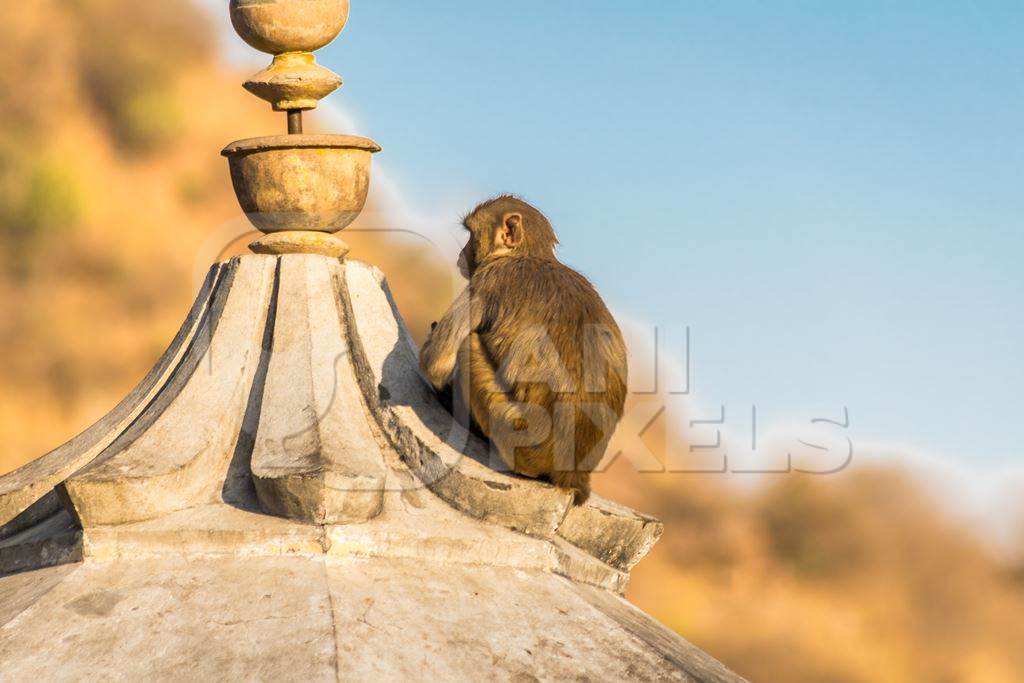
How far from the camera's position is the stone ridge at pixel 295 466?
15.9 feet

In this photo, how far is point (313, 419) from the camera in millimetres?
5227

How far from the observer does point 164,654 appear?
14.4 feet

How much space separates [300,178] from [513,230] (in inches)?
36.6

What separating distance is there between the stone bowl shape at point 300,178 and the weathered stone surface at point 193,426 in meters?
0.20

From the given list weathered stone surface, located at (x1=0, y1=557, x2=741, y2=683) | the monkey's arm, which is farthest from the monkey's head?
weathered stone surface, located at (x1=0, y1=557, x2=741, y2=683)

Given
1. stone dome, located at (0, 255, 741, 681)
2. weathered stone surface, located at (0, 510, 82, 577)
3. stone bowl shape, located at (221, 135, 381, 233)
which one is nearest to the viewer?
stone dome, located at (0, 255, 741, 681)

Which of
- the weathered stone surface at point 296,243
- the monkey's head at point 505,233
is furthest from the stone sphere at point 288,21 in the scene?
the monkey's head at point 505,233

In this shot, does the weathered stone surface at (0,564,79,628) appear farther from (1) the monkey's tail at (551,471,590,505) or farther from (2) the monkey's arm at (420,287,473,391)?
(1) the monkey's tail at (551,471,590,505)

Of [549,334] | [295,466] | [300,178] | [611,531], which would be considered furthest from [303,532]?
[300,178]

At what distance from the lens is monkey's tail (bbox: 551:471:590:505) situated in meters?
5.26

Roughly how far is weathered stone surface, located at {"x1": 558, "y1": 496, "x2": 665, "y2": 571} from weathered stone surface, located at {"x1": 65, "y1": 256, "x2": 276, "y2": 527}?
1292 mm

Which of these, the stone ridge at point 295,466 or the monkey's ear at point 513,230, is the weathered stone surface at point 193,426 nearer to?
the stone ridge at point 295,466

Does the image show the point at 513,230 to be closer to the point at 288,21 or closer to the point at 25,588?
the point at 288,21

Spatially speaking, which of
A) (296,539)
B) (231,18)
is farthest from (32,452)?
(296,539)
